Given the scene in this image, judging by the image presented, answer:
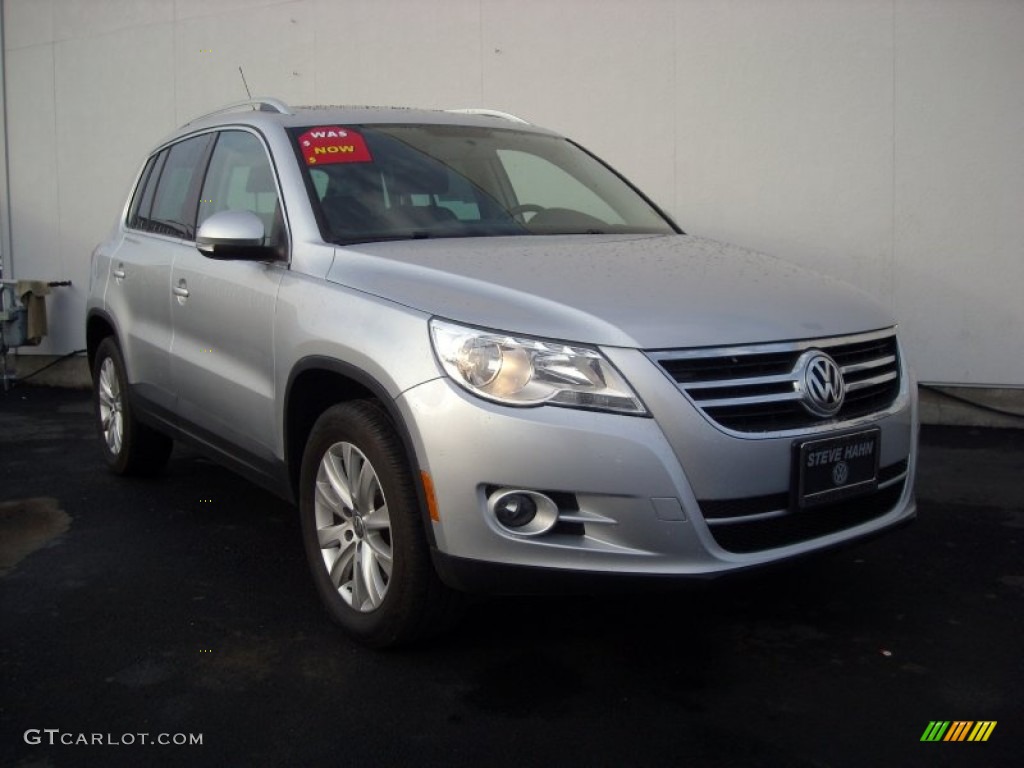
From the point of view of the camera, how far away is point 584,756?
2941 mm

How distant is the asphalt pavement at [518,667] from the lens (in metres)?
3.01

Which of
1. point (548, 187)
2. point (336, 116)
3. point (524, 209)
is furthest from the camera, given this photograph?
point (548, 187)

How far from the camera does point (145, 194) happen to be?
19.1 ft

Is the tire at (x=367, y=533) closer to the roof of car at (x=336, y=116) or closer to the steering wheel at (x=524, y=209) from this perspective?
the steering wheel at (x=524, y=209)

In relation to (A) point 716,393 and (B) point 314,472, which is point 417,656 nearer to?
(B) point 314,472

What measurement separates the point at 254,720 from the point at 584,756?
37.4 inches

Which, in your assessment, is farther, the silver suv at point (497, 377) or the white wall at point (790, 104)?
the white wall at point (790, 104)

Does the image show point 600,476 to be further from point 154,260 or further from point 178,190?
point 178,190

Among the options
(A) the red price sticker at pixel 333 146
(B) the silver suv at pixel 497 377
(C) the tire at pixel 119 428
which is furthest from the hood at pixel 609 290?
(C) the tire at pixel 119 428

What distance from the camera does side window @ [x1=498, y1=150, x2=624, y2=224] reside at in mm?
4680

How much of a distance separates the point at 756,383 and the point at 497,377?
75 cm

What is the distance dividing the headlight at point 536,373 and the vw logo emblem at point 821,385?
56 centimetres

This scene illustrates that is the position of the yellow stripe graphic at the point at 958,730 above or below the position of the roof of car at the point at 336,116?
below

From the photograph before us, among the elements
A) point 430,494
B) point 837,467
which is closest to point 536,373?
point 430,494
